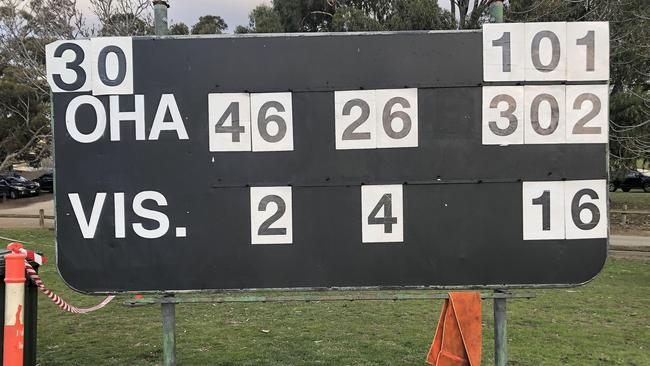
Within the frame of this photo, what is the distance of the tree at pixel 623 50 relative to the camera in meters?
13.3

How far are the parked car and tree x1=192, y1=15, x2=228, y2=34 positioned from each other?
1617 centimetres

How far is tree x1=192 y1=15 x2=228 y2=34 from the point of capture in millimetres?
27244

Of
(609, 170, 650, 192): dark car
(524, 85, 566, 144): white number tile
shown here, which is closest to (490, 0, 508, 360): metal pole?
(524, 85, 566, 144): white number tile

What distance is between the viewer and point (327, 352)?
5.07 meters

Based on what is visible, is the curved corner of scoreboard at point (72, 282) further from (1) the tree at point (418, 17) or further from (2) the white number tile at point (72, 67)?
(1) the tree at point (418, 17)

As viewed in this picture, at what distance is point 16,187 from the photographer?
33.5 metres

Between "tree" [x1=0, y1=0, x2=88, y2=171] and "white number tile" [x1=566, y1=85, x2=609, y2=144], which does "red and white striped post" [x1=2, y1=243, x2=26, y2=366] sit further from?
"tree" [x1=0, y1=0, x2=88, y2=171]

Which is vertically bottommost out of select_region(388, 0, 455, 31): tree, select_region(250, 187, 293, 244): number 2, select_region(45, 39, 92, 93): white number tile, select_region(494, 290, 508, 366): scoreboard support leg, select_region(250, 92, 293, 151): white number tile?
select_region(494, 290, 508, 366): scoreboard support leg

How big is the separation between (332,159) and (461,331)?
144 centimetres

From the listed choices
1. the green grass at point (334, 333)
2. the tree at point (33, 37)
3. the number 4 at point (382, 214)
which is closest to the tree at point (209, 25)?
the tree at point (33, 37)

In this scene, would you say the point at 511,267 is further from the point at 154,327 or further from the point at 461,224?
the point at 154,327

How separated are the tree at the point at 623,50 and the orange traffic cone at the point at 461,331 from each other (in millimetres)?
10482

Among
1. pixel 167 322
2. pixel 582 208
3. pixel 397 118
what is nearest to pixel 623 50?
pixel 582 208

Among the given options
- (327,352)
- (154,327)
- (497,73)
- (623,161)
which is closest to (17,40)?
(154,327)
